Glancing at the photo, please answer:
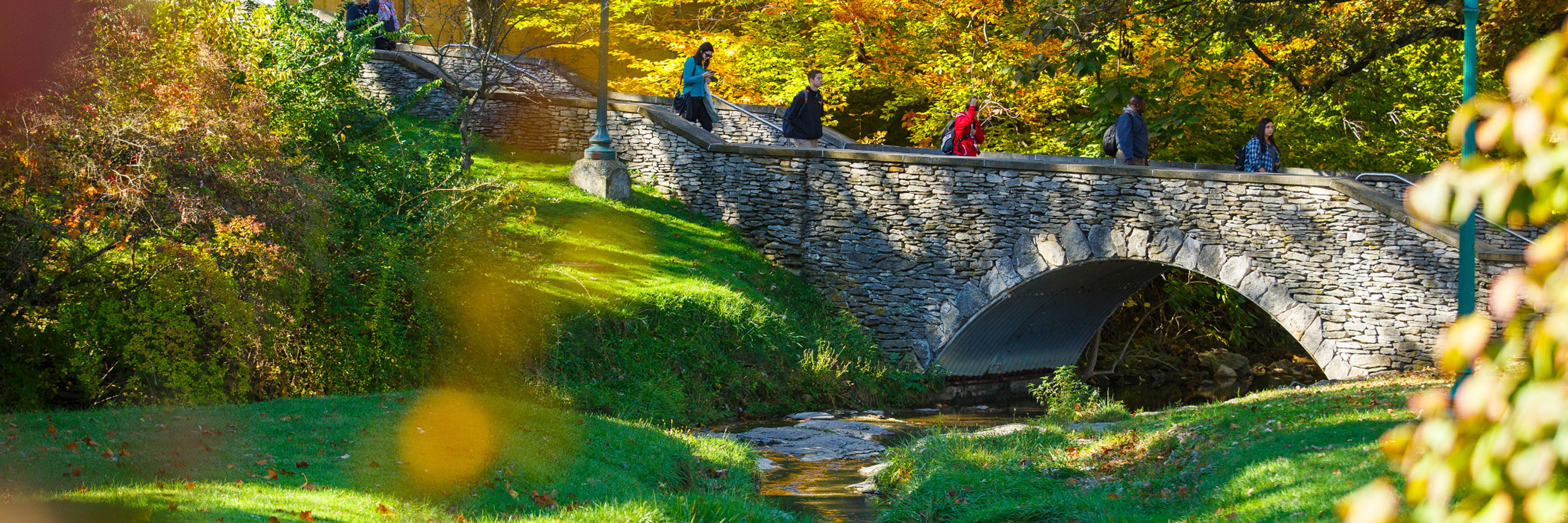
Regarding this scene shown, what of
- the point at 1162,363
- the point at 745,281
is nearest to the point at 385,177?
the point at 745,281

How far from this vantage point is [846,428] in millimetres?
13391

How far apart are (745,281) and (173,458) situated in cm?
1042

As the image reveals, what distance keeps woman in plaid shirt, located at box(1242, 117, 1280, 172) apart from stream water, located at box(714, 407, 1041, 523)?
174 inches

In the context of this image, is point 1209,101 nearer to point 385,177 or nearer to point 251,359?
point 385,177

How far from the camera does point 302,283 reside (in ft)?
33.5

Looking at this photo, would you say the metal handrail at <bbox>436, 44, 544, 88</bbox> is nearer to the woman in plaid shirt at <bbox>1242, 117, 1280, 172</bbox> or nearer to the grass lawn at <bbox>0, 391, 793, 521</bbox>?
the grass lawn at <bbox>0, 391, 793, 521</bbox>

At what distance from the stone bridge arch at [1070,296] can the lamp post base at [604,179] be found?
18.3 feet

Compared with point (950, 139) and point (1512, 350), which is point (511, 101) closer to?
point (950, 139)

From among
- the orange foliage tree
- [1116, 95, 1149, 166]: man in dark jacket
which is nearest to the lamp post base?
the orange foliage tree

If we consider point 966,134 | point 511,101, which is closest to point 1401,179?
point 966,134

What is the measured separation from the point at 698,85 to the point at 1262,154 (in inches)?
351

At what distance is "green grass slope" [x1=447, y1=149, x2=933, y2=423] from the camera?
519 inches

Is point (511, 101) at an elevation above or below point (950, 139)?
above

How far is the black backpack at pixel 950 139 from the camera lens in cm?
1728
